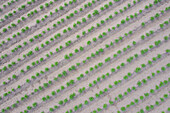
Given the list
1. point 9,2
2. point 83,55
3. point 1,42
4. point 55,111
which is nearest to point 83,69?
point 83,55

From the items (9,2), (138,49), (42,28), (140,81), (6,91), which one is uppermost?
(9,2)

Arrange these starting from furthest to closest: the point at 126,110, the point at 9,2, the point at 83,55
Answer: the point at 9,2, the point at 83,55, the point at 126,110

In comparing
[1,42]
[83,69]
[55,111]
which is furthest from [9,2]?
[55,111]

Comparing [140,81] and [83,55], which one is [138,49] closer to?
[140,81]

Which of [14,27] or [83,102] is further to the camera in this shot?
[14,27]

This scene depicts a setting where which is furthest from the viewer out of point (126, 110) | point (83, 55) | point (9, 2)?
point (9, 2)

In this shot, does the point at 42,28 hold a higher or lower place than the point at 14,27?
lower

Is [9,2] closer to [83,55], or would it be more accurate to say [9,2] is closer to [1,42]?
[1,42]
